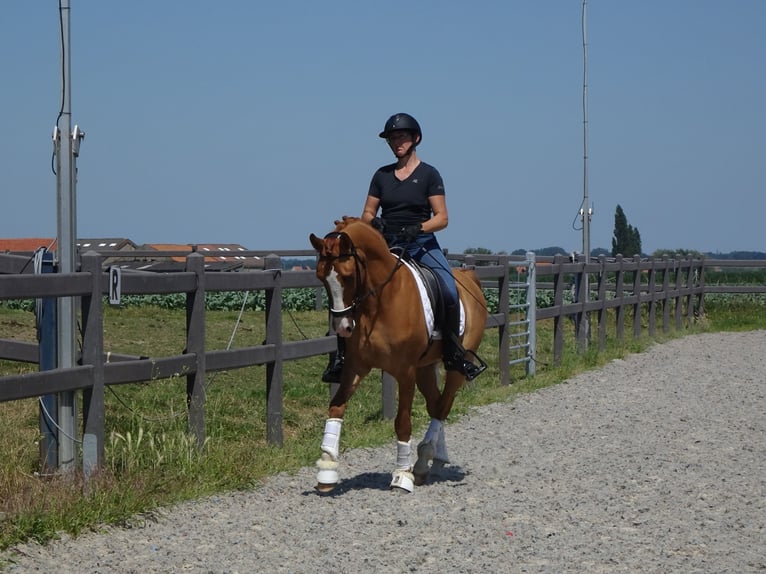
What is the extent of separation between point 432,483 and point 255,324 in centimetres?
1600

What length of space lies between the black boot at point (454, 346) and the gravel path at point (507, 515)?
0.83 metres

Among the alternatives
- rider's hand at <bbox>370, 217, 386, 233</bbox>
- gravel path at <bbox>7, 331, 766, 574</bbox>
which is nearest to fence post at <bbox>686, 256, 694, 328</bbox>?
gravel path at <bbox>7, 331, 766, 574</bbox>

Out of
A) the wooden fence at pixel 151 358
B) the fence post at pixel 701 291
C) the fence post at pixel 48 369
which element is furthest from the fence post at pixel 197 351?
the fence post at pixel 701 291

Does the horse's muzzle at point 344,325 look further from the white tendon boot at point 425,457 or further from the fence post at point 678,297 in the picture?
the fence post at point 678,297

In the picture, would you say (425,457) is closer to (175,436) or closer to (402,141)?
(175,436)

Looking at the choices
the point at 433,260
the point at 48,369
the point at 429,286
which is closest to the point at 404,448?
the point at 429,286

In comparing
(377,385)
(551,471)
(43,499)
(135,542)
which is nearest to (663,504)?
(551,471)

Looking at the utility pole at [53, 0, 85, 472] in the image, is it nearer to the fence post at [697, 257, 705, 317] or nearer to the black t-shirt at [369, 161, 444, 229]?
the black t-shirt at [369, 161, 444, 229]

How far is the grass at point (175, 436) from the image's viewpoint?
7195mm

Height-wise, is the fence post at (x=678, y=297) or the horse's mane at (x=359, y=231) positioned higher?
the horse's mane at (x=359, y=231)

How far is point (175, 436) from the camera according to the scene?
29.3 ft

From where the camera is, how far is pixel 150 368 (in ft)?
27.7

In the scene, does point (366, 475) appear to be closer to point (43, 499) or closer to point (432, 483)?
point (432, 483)

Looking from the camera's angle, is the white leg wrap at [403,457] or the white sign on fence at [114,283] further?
the white leg wrap at [403,457]
